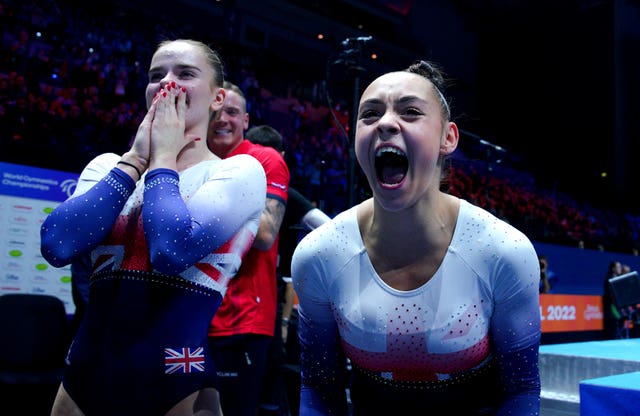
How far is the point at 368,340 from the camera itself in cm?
158

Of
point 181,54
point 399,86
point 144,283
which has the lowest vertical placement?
point 144,283

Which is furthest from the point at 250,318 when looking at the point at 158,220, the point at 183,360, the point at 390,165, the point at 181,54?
the point at 181,54

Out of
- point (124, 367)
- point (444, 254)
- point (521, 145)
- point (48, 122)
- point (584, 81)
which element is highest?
point (584, 81)

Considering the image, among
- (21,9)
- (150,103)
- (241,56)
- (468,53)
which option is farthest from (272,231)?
(468,53)

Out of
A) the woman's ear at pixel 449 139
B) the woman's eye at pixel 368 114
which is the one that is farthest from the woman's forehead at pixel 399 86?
the woman's ear at pixel 449 139

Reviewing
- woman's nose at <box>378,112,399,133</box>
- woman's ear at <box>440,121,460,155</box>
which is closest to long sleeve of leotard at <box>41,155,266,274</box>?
woman's nose at <box>378,112,399,133</box>

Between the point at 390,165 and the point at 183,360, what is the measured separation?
826mm

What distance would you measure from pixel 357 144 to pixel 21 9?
10.5m

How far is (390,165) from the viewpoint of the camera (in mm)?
1716

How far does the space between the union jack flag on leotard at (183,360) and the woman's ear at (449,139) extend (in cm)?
95

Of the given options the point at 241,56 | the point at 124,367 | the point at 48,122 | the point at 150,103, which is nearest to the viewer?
the point at 124,367

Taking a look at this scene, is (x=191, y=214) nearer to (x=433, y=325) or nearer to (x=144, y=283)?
(x=144, y=283)

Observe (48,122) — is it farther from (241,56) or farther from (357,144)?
(241,56)

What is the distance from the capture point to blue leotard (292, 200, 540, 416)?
153cm
